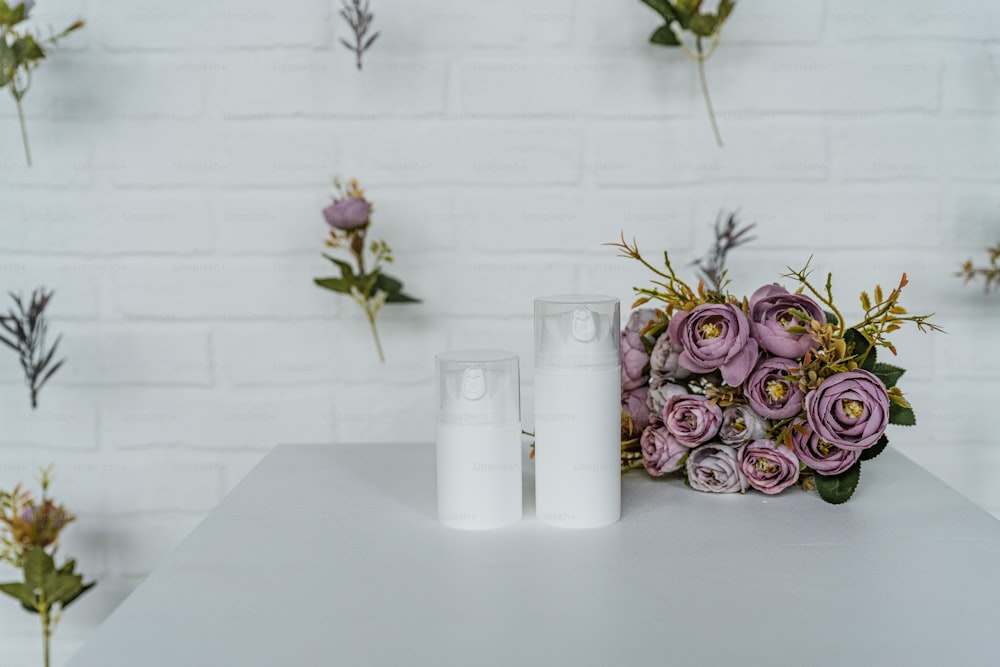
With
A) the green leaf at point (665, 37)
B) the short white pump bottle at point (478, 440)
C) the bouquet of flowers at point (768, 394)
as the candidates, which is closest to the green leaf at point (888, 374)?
the bouquet of flowers at point (768, 394)

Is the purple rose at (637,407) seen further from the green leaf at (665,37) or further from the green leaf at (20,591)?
the green leaf at (20,591)

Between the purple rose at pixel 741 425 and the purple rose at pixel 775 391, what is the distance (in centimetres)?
1

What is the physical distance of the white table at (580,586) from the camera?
60 cm

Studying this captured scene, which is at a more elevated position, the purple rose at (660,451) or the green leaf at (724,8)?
the green leaf at (724,8)

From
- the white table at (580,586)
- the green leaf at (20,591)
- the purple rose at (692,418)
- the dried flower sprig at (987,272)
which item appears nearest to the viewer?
the white table at (580,586)

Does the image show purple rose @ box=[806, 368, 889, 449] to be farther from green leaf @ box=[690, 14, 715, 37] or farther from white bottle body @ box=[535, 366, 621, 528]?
green leaf @ box=[690, 14, 715, 37]

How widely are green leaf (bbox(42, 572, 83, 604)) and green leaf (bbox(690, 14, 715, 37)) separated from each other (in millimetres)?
1160

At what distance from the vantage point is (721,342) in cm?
89

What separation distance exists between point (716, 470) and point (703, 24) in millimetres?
684

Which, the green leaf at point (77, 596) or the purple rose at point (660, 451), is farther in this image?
the green leaf at point (77, 596)

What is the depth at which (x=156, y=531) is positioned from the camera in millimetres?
1474

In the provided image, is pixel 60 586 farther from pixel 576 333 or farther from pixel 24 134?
pixel 576 333

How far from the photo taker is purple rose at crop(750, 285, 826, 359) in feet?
2.95

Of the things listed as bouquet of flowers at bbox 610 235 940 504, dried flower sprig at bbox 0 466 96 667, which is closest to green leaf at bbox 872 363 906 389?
bouquet of flowers at bbox 610 235 940 504
